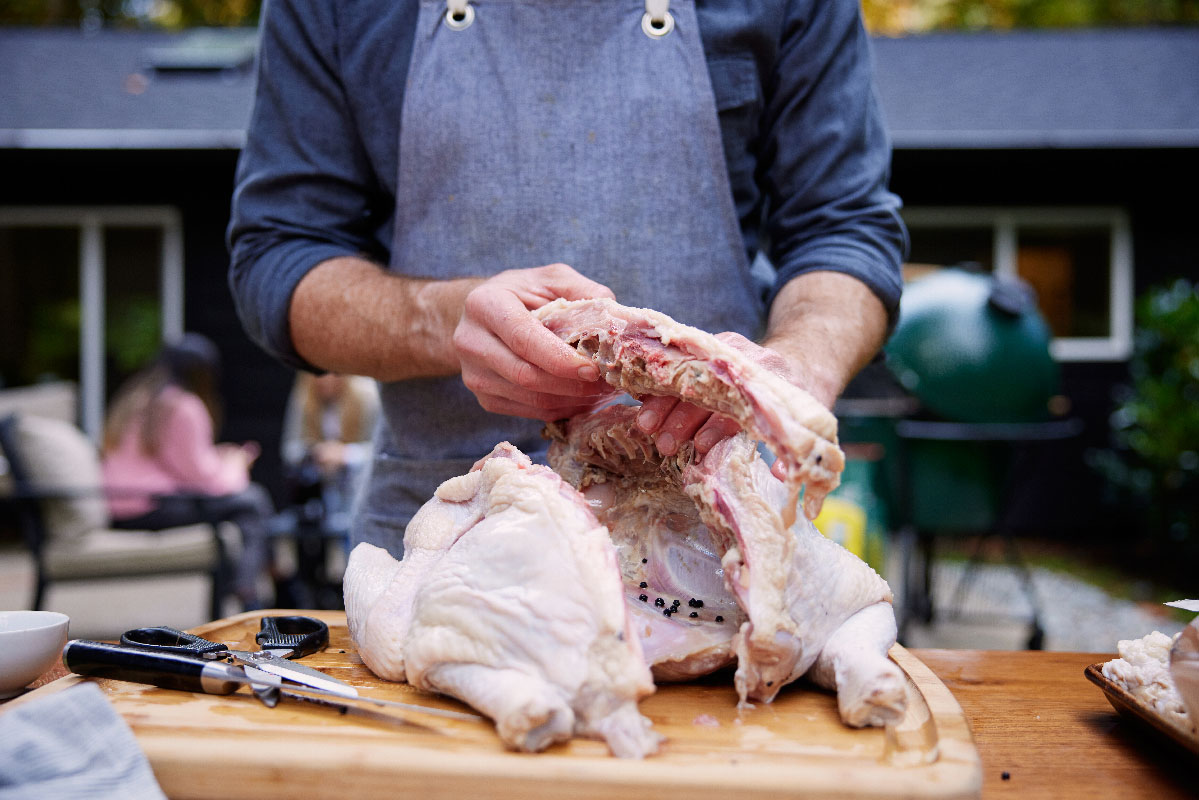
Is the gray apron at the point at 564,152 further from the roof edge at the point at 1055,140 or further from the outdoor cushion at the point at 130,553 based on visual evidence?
the roof edge at the point at 1055,140

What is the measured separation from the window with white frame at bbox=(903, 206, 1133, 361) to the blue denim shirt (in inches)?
374

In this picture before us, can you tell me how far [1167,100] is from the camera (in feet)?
37.7

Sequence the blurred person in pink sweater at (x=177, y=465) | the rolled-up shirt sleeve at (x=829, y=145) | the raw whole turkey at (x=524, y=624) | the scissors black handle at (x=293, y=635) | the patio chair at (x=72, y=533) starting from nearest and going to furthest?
the raw whole turkey at (x=524, y=624), the scissors black handle at (x=293, y=635), the rolled-up shirt sleeve at (x=829, y=145), the patio chair at (x=72, y=533), the blurred person in pink sweater at (x=177, y=465)

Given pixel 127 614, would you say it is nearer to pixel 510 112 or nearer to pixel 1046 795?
pixel 510 112

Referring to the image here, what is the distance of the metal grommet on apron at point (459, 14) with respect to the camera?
217 cm

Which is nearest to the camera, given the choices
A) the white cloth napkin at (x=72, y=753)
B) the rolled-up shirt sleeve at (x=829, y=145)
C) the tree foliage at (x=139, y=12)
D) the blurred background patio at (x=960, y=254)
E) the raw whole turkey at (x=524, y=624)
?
the white cloth napkin at (x=72, y=753)

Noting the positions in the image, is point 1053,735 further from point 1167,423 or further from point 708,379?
point 1167,423

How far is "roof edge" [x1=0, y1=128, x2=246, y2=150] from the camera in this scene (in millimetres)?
9477

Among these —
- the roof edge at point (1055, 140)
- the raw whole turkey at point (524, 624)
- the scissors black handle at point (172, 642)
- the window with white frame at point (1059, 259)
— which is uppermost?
the roof edge at point (1055, 140)

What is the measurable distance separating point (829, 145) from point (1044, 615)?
6.92 m

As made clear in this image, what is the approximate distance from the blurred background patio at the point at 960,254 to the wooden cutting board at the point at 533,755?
228 inches

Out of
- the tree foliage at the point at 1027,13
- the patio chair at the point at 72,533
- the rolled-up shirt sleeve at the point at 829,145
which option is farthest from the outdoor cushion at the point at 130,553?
the tree foliage at the point at 1027,13

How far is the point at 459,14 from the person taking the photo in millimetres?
2180

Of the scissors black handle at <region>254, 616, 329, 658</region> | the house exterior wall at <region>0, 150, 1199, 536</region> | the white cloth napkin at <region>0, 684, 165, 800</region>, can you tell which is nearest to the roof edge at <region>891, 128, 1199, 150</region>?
the house exterior wall at <region>0, 150, 1199, 536</region>
